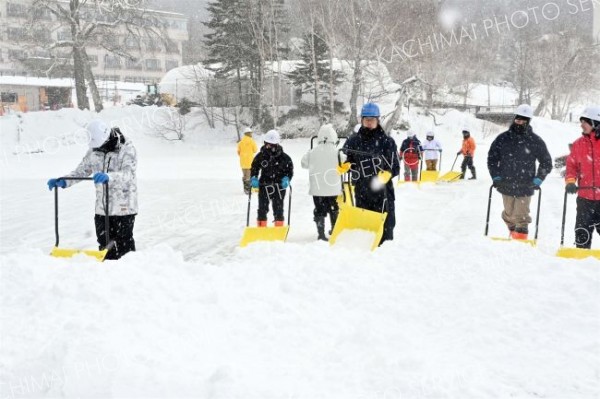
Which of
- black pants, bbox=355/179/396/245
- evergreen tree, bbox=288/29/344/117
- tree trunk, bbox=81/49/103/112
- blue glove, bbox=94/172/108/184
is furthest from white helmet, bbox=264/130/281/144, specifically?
tree trunk, bbox=81/49/103/112

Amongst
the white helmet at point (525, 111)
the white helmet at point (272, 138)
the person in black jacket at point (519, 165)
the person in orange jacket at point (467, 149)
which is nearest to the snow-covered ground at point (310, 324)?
the person in black jacket at point (519, 165)

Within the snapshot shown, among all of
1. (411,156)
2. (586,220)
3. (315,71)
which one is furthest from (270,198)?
(315,71)

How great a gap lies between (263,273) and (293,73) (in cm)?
3173

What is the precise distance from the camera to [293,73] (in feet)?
115

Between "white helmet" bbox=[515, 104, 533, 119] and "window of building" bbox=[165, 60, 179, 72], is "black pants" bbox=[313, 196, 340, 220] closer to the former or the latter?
"white helmet" bbox=[515, 104, 533, 119]

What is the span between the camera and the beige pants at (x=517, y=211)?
6680 mm

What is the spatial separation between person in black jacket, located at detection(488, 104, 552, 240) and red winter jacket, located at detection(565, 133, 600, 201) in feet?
1.07

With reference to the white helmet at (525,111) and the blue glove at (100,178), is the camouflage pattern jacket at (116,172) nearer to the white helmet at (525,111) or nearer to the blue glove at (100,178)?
the blue glove at (100,178)

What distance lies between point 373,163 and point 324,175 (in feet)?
4.93

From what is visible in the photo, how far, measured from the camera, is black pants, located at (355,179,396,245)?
21.5 feet

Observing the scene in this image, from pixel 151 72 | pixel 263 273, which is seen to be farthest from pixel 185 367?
pixel 151 72

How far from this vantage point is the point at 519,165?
21.6 ft

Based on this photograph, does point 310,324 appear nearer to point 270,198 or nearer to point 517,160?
point 517,160

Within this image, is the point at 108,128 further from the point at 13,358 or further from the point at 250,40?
the point at 250,40
